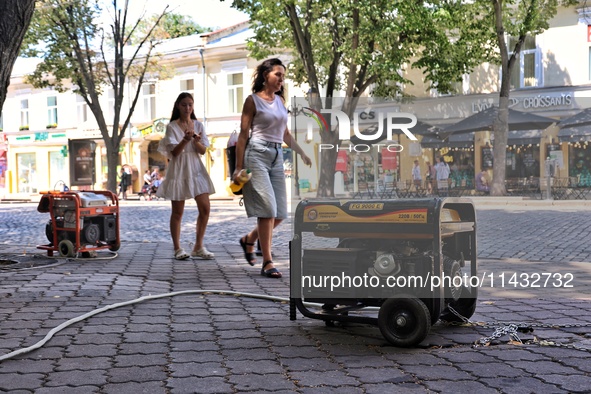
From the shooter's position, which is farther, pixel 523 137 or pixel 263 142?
pixel 263 142

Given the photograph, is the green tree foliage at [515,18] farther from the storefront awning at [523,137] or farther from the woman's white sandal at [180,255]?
the storefront awning at [523,137]

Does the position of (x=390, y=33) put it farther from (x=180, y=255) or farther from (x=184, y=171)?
(x=180, y=255)

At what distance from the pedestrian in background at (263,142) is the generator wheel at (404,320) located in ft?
7.96

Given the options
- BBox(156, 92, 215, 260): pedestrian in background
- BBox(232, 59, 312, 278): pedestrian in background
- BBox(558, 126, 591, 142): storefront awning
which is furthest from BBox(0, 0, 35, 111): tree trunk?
BBox(558, 126, 591, 142): storefront awning

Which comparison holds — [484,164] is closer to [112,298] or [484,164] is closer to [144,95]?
[112,298]

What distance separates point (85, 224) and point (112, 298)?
313 cm

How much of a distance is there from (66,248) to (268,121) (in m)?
3.06

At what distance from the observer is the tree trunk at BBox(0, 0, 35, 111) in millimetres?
5855

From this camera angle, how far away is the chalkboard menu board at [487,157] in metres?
4.78

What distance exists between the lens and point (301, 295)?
4215 millimetres

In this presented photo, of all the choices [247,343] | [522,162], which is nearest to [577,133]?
[522,162]

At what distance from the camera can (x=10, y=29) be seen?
5.89m

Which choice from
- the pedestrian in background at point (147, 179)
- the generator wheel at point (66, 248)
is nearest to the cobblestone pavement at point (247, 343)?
the generator wheel at point (66, 248)

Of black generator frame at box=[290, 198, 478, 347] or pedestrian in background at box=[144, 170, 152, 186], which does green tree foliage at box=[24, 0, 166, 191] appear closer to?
pedestrian in background at box=[144, 170, 152, 186]
